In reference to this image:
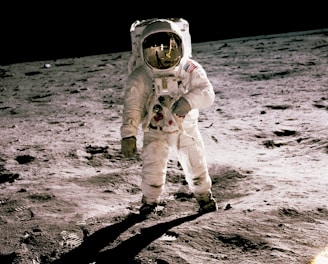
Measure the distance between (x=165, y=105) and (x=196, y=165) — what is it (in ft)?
1.48

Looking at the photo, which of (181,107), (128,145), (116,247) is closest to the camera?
(116,247)

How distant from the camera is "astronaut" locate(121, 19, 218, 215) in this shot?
2.37m

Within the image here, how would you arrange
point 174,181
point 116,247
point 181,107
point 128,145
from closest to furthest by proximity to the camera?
1. point 116,247
2. point 181,107
3. point 128,145
4. point 174,181

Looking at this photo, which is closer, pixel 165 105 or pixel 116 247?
pixel 116 247

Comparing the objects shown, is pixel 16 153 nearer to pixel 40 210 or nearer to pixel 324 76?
pixel 40 210

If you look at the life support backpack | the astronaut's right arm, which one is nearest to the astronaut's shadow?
the astronaut's right arm

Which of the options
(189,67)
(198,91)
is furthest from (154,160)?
(189,67)

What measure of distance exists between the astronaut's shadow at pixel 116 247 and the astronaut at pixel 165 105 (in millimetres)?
273

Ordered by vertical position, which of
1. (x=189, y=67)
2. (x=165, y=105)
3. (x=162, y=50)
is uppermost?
(x=162, y=50)

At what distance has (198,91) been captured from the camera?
7.80 ft

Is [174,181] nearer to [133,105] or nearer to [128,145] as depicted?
[128,145]

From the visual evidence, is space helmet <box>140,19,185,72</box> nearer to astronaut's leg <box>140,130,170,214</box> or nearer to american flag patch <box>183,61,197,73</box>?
american flag patch <box>183,61,197,73</box>

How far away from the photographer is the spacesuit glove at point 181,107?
231 centimetres

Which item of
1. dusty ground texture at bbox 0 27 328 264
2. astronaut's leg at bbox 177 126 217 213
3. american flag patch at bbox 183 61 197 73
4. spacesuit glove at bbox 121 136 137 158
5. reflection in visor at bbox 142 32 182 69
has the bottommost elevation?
dusty ground texture at bbox 0 27 328 264
